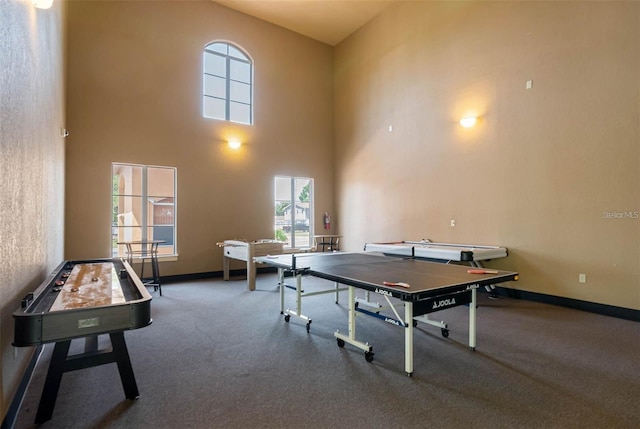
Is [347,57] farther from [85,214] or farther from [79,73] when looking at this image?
[85,214]

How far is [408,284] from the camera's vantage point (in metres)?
2.60

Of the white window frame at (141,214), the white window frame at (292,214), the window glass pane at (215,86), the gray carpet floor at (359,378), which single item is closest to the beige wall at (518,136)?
the gray carpet floor at (359,378)

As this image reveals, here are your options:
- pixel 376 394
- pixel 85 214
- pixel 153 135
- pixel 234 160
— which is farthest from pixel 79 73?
Result: pixel 376 394

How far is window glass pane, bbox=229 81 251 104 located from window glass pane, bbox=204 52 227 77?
293 mm

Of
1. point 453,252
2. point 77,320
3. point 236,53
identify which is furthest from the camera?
point 236,53

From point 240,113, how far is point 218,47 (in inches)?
55.3

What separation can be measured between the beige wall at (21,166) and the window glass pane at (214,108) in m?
3.80

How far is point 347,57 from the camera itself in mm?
8305

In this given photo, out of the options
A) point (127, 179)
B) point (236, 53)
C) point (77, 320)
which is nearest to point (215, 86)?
point (236, 53)

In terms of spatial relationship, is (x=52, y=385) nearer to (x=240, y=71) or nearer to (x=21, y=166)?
(x=21, y=166)

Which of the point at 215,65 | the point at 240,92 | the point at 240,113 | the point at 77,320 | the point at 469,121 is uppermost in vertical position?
the point at 215,65

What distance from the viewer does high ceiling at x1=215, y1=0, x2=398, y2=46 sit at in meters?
6.98

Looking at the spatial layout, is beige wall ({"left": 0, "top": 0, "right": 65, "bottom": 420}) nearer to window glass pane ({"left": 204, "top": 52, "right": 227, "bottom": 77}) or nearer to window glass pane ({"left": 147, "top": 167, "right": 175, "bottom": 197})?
window glass pane ({"left": 147, "top": 167, "right": 175, "bottom": 197})

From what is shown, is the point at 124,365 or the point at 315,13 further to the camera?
the point at 315,13
